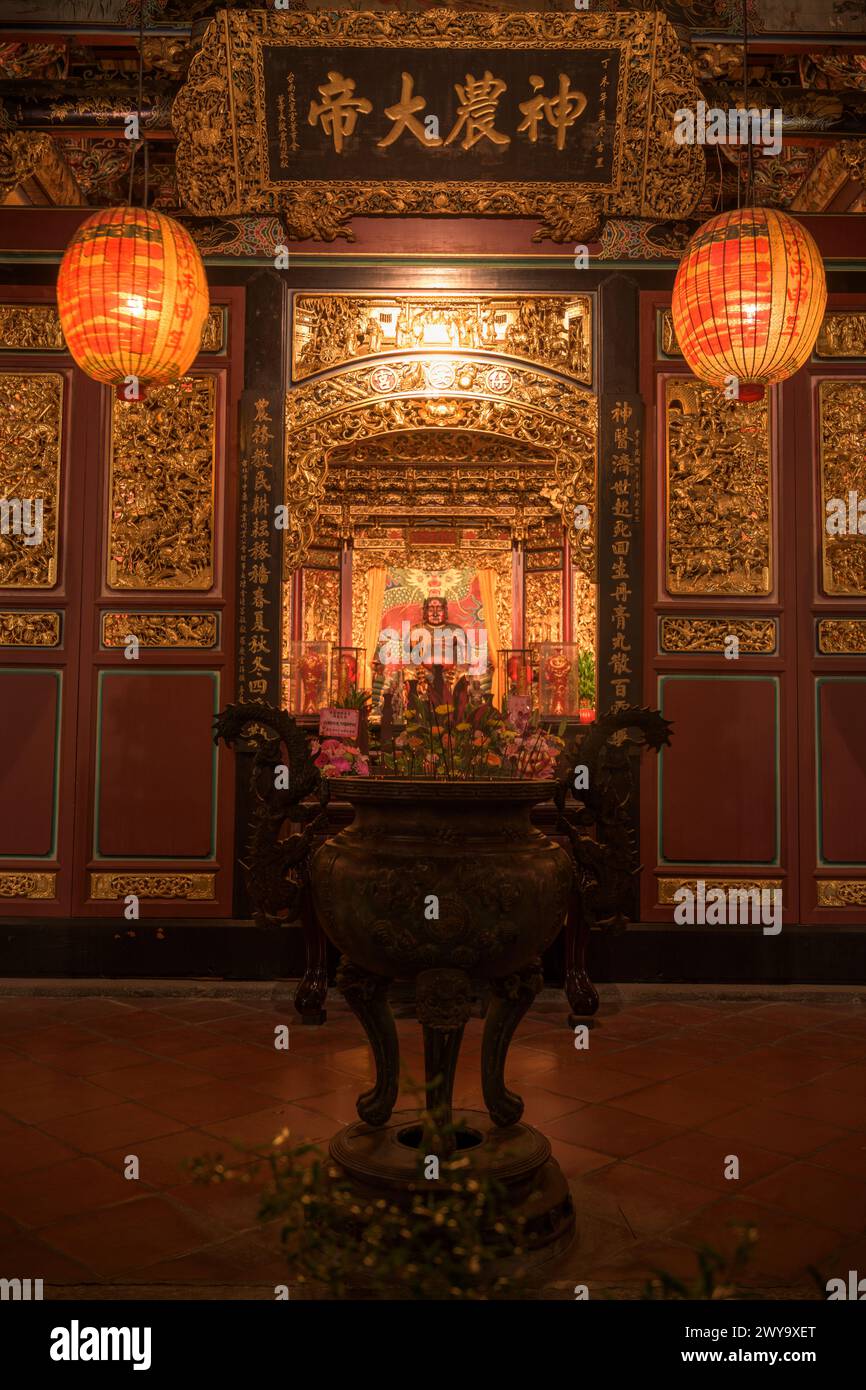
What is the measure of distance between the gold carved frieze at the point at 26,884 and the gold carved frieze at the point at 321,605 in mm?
2641

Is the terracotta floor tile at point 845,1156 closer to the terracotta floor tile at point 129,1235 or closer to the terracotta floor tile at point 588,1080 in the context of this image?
the terracotta floor tile at point 588,1080

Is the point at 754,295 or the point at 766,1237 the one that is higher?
the point at 754,295

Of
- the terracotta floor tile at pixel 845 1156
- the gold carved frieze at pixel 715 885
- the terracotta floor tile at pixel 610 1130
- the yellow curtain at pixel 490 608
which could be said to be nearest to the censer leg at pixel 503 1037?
the terracotta floor tile at pixel 610 1130

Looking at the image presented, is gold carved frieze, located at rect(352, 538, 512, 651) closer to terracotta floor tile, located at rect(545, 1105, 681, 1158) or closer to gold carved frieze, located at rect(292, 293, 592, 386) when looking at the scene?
gold carved frieze, located at rect(292, 293, 592, 386)

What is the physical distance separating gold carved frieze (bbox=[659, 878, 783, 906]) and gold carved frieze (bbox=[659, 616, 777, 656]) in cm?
102

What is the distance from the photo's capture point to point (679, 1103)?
2859 mm

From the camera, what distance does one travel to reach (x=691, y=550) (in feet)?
14.9

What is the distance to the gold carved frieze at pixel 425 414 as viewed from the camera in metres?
4.56

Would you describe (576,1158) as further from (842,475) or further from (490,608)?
(490,608)

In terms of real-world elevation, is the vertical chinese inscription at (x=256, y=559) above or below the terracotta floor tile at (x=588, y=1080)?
above

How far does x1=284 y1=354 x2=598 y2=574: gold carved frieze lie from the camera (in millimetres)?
4562

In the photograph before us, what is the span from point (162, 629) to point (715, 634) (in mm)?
2492

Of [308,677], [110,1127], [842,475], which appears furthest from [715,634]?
[110,1127]

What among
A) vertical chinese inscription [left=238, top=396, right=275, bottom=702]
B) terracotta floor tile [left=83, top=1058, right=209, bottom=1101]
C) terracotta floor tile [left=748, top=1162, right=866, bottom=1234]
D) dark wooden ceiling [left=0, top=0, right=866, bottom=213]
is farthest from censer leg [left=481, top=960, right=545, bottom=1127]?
dark wooden ceiling [left=0, top=0, right=866, bottom=213]
